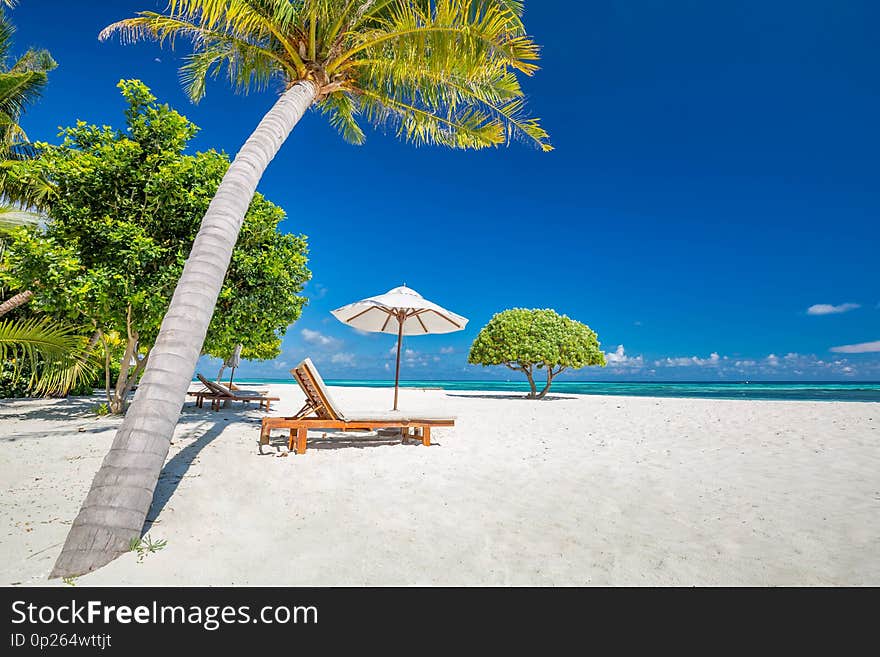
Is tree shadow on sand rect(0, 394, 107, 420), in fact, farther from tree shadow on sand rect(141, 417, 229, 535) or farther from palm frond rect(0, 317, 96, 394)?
tree shadow on sand rect(141, 417, 229, 535)

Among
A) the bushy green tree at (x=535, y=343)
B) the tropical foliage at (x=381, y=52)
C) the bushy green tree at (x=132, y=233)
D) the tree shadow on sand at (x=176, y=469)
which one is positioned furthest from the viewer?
the bushy green tree at (x=535, y=343)

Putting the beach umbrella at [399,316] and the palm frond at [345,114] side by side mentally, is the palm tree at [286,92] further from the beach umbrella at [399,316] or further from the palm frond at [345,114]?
the beach umbrella at [399,316]

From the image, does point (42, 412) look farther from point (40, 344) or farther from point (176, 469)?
point (176, 469)

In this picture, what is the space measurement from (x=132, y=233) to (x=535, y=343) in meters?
18.9

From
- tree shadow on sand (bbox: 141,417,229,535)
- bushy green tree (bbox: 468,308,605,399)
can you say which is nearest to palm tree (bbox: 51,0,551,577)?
tree shadow on sand (bbox: 141,417,229,535)

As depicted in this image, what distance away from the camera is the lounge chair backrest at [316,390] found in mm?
6777

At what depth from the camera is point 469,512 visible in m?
4.27

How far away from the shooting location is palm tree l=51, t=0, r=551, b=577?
341cm

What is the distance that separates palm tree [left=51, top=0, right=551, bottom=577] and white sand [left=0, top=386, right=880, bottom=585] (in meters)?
0.63

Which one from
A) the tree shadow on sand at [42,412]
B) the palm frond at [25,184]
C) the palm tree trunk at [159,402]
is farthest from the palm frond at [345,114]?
the tree shadow on sand at [42,412]

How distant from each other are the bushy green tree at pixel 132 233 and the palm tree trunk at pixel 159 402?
4212 mm
